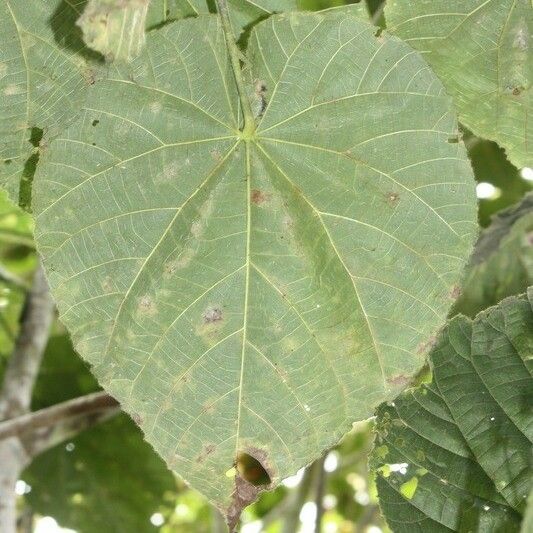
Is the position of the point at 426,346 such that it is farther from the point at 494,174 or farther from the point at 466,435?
the point at 494,174

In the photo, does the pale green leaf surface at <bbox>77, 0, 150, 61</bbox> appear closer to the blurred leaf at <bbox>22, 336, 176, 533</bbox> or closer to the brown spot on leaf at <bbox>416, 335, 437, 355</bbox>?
the brown spot on leaf at <bbox>416, 335, 437, 355</bbox>

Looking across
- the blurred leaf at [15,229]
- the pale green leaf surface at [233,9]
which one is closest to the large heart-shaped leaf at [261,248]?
the pale green leaf surface at [233,9]

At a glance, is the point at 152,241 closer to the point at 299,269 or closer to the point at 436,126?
the point at 299,269

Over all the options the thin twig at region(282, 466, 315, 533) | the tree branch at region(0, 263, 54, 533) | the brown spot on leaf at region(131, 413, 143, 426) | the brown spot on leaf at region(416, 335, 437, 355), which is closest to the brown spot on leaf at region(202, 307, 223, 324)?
the brown spot on leaf at region(131, 413, 143, 426)

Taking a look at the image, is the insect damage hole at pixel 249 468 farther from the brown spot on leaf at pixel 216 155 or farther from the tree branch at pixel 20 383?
the tree branch at pixel 20 383

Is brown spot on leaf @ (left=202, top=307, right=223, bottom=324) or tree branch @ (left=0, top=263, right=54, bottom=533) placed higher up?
brown spot on leaf @ (left=202, top=307, right=223, bottom=324)
